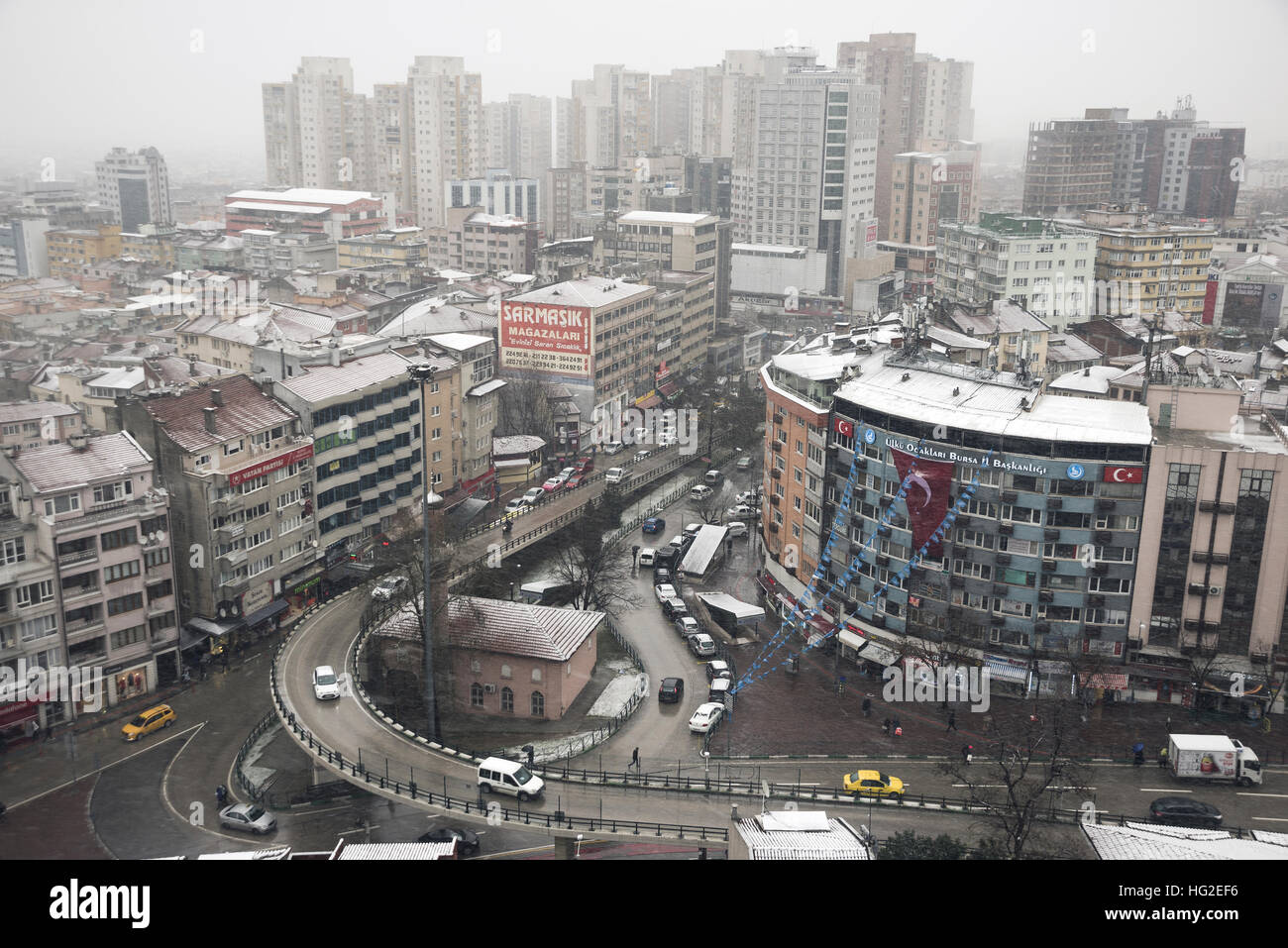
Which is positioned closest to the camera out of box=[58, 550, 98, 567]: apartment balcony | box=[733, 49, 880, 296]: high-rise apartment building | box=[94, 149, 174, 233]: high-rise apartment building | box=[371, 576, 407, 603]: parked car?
box=[58, 550, 98, 567]: apartment balcony

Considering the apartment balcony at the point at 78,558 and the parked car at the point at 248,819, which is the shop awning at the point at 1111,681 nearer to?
the parked car at the point at 248,819

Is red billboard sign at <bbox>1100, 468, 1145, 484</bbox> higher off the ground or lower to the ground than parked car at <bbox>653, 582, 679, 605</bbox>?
higher


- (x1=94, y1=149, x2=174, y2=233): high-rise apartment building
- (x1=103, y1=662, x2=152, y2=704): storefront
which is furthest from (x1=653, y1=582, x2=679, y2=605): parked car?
(x1=94, y1=149, x2=174, y2=233): high-rise apartment building

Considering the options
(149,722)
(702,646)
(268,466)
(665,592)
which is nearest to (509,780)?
(702,646)

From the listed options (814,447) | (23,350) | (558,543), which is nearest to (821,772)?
(814,447)

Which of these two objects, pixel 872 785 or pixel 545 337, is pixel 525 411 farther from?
pixel 872 785

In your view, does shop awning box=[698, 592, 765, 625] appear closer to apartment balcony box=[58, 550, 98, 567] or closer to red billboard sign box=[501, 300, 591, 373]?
apartment balcony box=[58, 550, 98, 567]

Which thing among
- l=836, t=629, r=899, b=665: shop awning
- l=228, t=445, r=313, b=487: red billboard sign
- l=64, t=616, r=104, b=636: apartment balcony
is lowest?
l=836, t=629, r=899, b=665: shop awning
